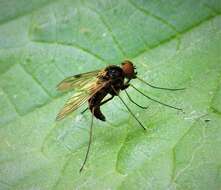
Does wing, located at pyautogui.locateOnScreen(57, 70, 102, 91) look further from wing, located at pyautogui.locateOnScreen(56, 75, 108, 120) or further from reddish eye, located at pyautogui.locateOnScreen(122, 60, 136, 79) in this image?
reddish eye, located at pyautogui.locateOnScreen(122, 60, 136, 79)

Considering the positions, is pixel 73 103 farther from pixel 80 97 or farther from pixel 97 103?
pixel 97 103

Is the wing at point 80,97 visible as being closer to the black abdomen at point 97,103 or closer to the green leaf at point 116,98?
the black abdomen at point 97,103

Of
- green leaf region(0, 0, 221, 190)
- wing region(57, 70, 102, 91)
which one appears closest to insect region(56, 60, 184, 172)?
wing region(57, 70, 102, 91)

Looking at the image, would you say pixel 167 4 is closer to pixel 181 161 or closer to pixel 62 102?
pixel 62 102

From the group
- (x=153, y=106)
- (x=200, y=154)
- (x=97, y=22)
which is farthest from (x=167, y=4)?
(x=200, y=154)

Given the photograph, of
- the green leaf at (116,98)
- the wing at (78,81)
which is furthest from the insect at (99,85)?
the green leaf at (116,98)
